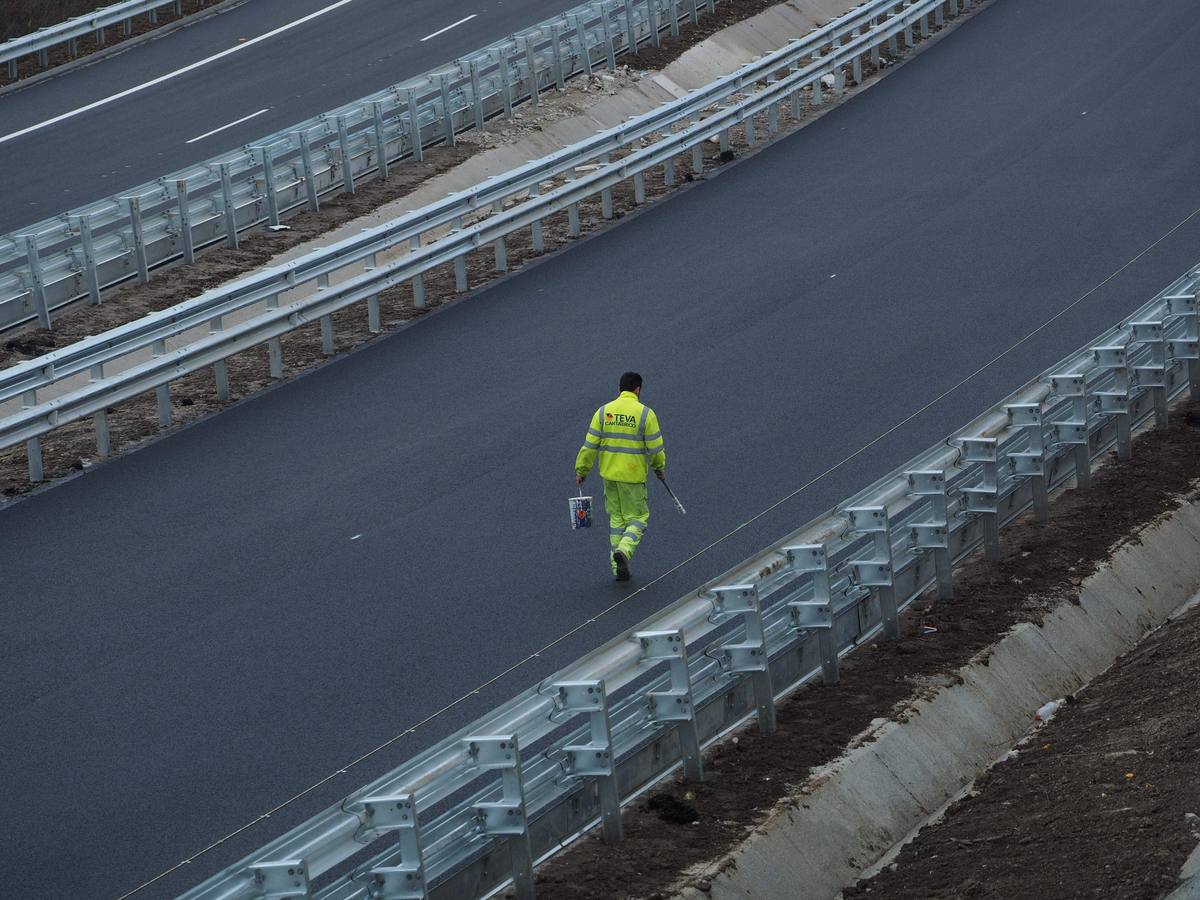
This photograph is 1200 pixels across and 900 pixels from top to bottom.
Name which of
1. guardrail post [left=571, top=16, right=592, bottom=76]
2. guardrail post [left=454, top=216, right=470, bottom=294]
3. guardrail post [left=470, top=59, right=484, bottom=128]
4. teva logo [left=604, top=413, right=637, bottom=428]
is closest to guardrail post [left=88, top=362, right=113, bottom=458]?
teva logo [left=604, top=413, right=637, bottom=428]

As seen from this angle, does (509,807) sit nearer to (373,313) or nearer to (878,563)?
(878,563)

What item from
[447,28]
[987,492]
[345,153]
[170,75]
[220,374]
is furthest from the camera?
[447,28]

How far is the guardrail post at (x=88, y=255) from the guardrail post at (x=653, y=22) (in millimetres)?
12691

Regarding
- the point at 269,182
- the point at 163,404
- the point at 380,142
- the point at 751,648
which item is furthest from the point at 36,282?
the point at 751,648

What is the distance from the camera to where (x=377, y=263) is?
812 inches

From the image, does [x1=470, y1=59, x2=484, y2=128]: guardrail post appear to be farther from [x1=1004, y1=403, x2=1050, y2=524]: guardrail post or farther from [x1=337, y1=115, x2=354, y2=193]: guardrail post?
[x1=1004, y1=403, x2=1050, y2=524]: guardrail post

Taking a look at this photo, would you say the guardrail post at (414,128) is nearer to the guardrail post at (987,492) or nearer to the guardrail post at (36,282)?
the guardrail post at (36,282)

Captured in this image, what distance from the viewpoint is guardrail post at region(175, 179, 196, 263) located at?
1977 cm

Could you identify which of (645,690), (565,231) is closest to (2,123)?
(565,231)

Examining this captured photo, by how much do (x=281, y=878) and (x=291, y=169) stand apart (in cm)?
1555

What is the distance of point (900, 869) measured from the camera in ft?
30.1

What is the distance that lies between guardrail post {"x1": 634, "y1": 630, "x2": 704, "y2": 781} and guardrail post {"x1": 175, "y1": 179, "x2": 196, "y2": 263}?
38.3 ft

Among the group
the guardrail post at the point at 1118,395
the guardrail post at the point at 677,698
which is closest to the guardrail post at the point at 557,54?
the guardrail post at the point at 1118,395

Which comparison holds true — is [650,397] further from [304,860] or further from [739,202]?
[304,860]
